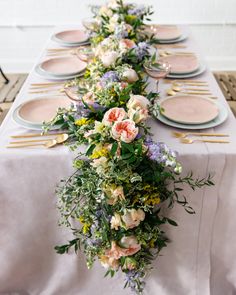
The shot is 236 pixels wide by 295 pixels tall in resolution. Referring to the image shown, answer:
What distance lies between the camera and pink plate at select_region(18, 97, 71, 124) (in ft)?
4.64

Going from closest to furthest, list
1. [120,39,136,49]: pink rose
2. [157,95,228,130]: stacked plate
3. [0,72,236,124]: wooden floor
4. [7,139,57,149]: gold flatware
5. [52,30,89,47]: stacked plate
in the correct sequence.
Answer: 1. [7,139,57,149]: gold flatware
2. [157,95,228,130]: stacked plate
3. [120,39,136,49]: pink rose
4. [52,30,89,47]: stacked plate
5. [0,72,236,124]: wooden floor

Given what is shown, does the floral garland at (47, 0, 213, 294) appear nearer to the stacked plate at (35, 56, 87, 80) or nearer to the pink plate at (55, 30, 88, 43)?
the stacked plate at (35, 56, 87, 80)

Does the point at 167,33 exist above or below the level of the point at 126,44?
below

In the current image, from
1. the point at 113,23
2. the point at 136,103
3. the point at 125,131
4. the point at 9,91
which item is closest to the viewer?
the point at 125,131

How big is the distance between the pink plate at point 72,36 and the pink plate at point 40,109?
78 centimetres

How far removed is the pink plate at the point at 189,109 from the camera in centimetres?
138

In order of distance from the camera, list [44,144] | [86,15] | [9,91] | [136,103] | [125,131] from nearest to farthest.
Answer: [125,131]
[136,103]
[44,144]
[9,91]
[86,15]

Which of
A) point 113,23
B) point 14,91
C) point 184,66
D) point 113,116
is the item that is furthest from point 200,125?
point 14,91

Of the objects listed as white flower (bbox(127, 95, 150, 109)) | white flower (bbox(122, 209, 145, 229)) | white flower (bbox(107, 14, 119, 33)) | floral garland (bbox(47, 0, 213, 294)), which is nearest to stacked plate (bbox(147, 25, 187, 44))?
white flower (bbox(107, 14, 119, 33))

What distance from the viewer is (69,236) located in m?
1.32

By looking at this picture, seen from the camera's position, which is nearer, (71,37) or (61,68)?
(61,68)

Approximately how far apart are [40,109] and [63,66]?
1.54 feet

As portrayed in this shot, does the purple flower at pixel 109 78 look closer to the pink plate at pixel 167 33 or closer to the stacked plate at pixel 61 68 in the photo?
the stacked plate at pixel 61 68

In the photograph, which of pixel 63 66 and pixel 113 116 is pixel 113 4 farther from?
pixel 113 116
